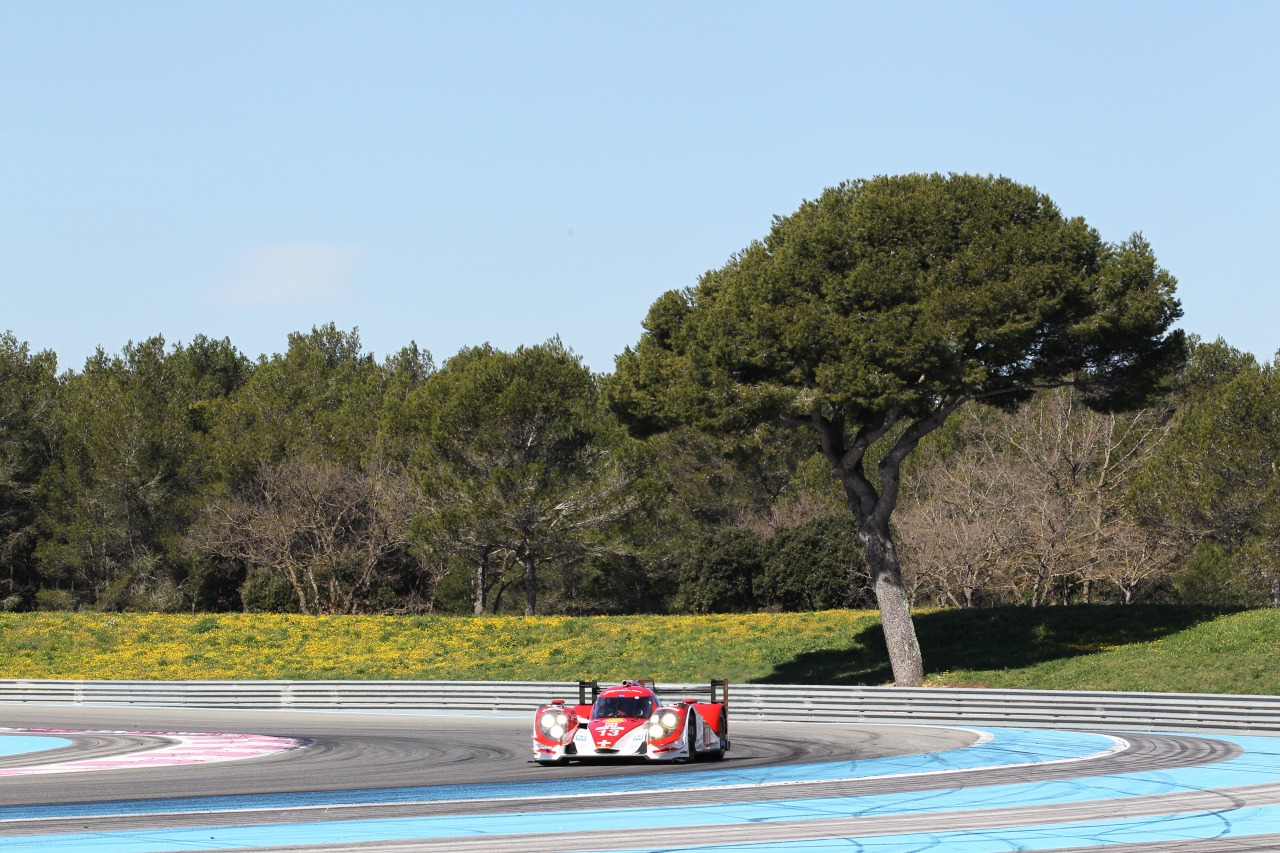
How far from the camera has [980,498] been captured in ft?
177

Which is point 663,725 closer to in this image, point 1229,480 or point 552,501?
point 1229,480

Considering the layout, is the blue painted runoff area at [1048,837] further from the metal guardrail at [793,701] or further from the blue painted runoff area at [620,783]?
the metal guardrail at [793,701]

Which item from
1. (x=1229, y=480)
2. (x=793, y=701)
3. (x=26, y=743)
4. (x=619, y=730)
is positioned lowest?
(x=26, y=743)

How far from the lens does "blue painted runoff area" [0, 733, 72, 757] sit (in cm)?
2242

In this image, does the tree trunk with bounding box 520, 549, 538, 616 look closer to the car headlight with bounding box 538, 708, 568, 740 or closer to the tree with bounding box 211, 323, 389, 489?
the tree with bounding box 211, 323, 389, 489

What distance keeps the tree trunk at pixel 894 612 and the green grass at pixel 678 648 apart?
31.8 inches

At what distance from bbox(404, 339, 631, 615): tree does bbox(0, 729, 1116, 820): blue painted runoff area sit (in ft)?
112

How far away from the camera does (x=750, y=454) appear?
37.7 m

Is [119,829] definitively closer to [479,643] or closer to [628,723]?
[628,723]

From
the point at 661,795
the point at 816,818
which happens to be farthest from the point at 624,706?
the point at 816,818

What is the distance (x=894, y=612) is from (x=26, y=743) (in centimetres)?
1904

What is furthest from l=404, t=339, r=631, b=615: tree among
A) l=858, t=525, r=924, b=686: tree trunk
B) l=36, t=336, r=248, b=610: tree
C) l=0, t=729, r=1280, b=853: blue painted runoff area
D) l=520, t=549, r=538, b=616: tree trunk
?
l=0, t=729, r=1280, b=853: blue painted runoff area

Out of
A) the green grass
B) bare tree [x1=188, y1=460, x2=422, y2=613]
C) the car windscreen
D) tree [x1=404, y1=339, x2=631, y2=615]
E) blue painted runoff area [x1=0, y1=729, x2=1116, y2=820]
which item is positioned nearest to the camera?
blue painted runoff area [x1=0, y1=729, x2=1116, y2=820]

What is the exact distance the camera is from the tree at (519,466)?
54.2 m
